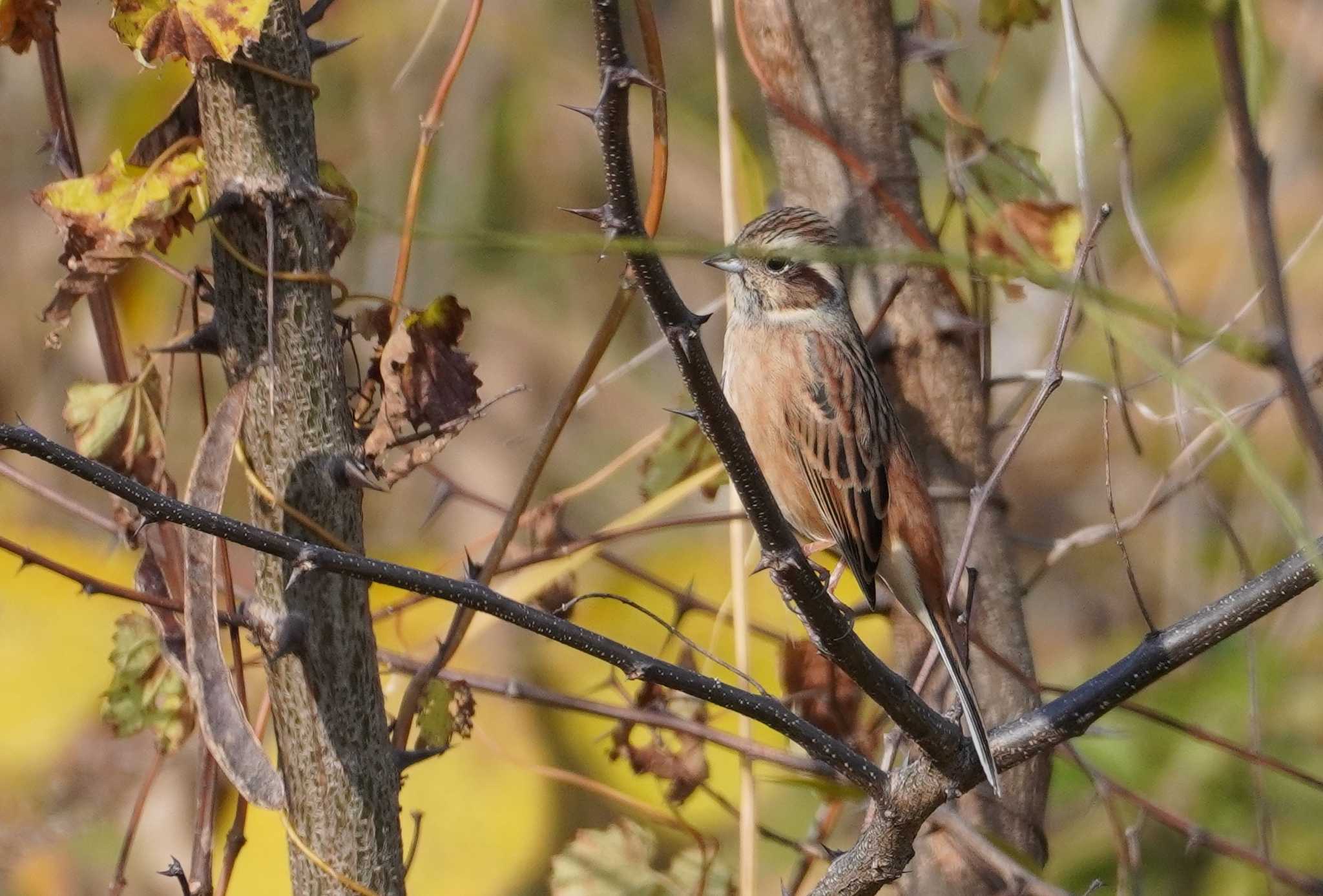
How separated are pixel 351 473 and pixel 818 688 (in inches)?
43.6

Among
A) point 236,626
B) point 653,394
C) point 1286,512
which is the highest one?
point 653,394

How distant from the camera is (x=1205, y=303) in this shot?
496 cm

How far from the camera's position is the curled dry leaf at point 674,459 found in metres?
2.66

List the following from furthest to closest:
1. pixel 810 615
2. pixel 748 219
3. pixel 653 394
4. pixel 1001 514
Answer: pixel 653 394 < pixel 748 219 < pixel 1001 514 < pixel 810 615

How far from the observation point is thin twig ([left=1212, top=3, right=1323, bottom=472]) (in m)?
0.94

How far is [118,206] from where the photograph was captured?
179 centimetres

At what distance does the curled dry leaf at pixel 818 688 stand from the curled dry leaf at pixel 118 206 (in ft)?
4.39

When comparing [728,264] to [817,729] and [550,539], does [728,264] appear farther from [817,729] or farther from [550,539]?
[817,729]

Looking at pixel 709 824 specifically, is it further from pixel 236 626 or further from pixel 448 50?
pixel 448 50

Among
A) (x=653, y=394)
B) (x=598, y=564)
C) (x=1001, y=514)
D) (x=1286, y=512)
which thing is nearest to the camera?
(x=1286, y=512)

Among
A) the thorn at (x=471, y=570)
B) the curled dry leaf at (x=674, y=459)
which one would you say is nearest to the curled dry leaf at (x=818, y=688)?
the curled dry leaf at (x=674, y=459)

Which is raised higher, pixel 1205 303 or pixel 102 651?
pixel 1205 303

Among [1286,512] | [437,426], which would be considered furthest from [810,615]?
[437,426]

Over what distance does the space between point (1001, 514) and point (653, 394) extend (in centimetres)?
292
